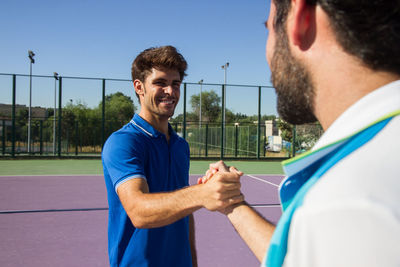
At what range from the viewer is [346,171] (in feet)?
1.93

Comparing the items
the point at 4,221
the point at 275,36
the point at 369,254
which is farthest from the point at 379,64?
the point at 4,221

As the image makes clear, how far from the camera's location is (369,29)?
0.83 meters

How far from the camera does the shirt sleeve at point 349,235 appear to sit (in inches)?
20.4

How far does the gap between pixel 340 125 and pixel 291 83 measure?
0.31 m

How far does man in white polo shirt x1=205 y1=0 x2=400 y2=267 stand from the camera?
533mm

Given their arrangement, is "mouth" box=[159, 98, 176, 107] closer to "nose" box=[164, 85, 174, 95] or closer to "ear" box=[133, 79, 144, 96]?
"nose" box=[164, 85, 174, 95]

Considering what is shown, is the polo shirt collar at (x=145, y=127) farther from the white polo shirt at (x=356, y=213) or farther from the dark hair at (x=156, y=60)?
the white polo shirt at (x=356, y=213)

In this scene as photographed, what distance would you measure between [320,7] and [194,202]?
3.35 ft

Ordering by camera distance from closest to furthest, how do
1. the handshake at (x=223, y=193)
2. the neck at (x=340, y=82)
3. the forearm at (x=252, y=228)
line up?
the neck at (x=340, y=82)
the forearm at (x=252, y=228)
the handshake at (x=223, y=193)

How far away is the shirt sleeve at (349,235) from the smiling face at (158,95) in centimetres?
207

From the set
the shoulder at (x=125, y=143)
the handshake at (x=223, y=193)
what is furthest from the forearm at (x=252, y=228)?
the shoulder at (x=125, y=143)

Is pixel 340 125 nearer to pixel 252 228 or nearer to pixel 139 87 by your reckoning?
pixel 252 228

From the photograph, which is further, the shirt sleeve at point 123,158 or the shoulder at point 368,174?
the shirt sleeve at point 123,158

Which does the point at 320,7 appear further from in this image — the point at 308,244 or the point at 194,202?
the point at 194,202
